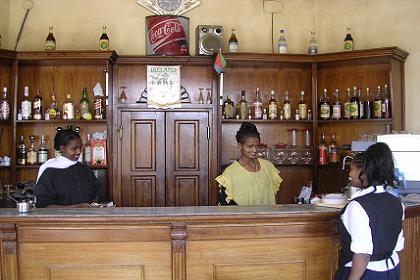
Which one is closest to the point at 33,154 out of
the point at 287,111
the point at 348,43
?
the point at 287,111

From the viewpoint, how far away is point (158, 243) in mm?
2723

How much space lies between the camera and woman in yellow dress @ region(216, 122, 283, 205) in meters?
3.34

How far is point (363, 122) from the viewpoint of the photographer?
4.75 m

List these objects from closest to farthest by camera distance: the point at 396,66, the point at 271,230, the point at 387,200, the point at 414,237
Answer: the point at 387,200 < the point at 271,230 < the point at 414,237 < the point at 396,66

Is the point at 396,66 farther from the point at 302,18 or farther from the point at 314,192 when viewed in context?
the point at 314,192

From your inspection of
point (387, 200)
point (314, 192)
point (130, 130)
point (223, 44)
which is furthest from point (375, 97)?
point (387, 200)

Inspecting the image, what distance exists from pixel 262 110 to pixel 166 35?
1175 mm

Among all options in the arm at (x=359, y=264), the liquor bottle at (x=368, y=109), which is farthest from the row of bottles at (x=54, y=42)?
the arm at (x=359, y=264)

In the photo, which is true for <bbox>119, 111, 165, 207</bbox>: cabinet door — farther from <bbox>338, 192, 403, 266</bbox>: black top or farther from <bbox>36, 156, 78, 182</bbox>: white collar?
<bbox>338, 192, 403, 266</bbox>: black top

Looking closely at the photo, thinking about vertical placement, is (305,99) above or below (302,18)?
below

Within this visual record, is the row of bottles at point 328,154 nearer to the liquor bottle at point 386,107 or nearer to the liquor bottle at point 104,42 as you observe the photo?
the liquor bottle at point 386,107

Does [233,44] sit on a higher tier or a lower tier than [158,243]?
higher

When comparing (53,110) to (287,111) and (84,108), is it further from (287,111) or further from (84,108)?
(287,111)

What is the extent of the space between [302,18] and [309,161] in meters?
1.46
